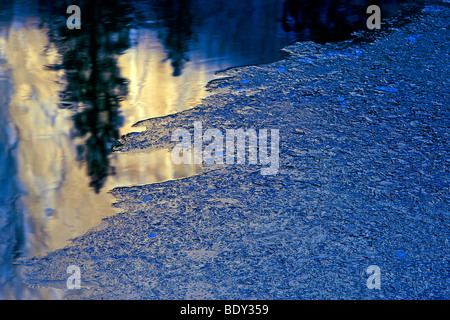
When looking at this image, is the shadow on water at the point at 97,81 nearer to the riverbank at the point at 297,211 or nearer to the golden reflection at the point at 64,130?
the golden reflection at the point at 64,130

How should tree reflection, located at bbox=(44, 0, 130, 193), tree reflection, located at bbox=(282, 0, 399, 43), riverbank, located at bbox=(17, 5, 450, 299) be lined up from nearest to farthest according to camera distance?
riverbank, located at bbox=(17, 5, 450, 299) → tree reflection, located at bbox=(44, 0, 130, 193) → tree reflection, located at bbox=(282, 0, 399, 43)

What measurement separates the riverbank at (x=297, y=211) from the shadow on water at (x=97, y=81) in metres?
0.14

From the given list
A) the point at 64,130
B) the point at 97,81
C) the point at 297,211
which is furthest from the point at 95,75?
the point at 297,211

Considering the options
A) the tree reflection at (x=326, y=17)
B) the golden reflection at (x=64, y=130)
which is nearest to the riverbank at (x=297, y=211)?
the golden reflection at (x=64, y=130)

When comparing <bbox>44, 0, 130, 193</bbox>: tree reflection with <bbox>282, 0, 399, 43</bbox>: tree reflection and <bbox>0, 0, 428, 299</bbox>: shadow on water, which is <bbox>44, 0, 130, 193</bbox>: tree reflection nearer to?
<bbox>0, 0, 428, 299</bbox>: shadow on water

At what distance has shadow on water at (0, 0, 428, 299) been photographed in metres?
2.71

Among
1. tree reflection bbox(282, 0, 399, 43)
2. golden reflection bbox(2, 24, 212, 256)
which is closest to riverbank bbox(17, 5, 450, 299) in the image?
golden reflection bbox(2, 24, 212, 256)

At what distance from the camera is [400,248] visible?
92.2 inches

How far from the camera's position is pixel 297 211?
257 centimetres

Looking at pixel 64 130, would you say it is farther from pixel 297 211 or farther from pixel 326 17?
pixel 326 17

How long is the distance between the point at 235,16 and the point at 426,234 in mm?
3206

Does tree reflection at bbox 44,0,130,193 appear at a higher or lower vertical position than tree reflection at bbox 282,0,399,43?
lower

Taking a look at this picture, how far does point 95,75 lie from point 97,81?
0.32 ft
